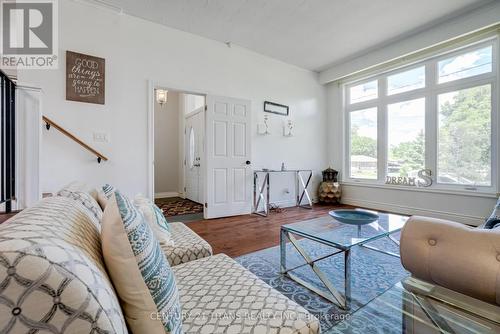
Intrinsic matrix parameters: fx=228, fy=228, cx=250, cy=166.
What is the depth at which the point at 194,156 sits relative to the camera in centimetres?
538

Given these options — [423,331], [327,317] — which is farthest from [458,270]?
[327,317]

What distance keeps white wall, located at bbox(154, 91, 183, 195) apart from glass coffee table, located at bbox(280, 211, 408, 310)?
4.79 meters

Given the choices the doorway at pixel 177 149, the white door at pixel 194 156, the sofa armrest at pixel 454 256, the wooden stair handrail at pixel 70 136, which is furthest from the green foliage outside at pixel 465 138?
the wooden stair handrail at pixel 70 136

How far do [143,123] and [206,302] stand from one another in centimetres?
296

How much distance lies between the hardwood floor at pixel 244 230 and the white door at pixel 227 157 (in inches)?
10.4

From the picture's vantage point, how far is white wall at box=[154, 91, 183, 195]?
5953 millimetres

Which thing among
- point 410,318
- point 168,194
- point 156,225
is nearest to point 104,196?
point 156,225

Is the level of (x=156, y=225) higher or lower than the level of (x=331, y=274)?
higher

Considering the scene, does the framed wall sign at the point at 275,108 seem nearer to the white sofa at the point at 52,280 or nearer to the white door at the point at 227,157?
the white door at the point at 227,157

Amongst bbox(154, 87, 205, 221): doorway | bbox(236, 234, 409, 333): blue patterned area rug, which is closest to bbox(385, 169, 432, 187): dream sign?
bbox(236, 234, 409, 333): blue patterned area rug

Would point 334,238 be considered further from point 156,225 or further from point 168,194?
point 168,194

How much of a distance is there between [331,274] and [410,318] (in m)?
0.88

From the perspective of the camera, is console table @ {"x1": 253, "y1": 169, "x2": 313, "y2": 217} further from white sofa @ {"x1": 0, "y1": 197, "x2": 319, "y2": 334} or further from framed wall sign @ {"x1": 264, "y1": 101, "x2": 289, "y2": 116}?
white sofa @ {"x1": 0, "y1": 197, "x2": 319, "y2": 334}

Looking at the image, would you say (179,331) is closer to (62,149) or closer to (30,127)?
(30,127)
